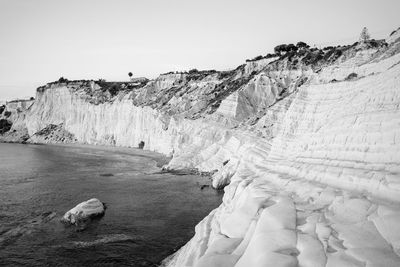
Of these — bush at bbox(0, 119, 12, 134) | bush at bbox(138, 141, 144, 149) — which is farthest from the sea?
bush at bbox(0, 119, 12, 134)

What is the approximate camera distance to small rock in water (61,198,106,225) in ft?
79.9

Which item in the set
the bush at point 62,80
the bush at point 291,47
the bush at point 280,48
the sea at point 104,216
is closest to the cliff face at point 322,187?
the sea at point 104,216

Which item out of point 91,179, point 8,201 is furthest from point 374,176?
point 91,179

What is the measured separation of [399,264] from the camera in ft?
23.9

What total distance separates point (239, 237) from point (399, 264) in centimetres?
532

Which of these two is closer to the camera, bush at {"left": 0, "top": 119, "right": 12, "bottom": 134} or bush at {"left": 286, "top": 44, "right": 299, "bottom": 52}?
bush at {"left": 286, "top": 44, "right": 299, "bottom": 52}

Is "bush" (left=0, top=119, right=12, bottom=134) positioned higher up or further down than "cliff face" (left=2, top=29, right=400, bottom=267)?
further down

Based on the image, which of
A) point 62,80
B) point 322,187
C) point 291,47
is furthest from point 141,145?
point 322,187

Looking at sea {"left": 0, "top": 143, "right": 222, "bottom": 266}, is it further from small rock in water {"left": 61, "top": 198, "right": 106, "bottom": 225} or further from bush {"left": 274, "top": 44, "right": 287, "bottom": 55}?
bush {"left": 274, "top": 44, "right": 287, "bottom": 55}

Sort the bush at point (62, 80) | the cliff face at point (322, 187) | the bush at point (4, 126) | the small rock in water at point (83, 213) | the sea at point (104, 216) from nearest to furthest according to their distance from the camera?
the cliff face at point (322, 187), the sea at point (104, 216), the small rock in water at point (83, 213), the bush at point (62, 80), the bush at point (4, 126)

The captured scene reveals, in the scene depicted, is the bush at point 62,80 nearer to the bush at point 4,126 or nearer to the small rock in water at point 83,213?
the bush at point 4,126

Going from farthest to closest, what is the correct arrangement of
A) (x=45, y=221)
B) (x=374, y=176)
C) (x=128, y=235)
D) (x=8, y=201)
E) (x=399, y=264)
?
(x=8, y=201) < (x=45, y=221) < (x=128, y=235) < (x=374, y=176) < (x=399, y=264)

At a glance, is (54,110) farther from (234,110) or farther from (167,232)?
(167,232)

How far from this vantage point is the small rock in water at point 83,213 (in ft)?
79.9
